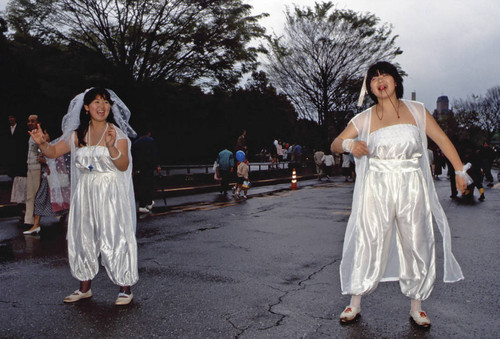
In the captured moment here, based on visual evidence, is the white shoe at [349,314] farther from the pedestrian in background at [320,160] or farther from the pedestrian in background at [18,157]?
the pedestrian in background at [320,160]

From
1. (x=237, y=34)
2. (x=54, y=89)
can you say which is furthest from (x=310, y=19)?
(x=54, y=89)

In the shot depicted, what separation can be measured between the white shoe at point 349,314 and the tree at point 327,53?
90.1 ft

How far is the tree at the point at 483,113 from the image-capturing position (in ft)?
201

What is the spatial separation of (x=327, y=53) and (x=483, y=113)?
42.1m

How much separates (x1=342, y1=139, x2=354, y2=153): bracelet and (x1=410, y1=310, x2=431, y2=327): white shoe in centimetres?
128

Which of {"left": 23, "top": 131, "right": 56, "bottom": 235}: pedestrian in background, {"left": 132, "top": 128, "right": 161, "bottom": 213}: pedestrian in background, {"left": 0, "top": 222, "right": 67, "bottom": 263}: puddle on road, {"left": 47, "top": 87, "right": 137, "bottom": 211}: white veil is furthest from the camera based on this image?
{"left": 132, "top": 128, "right": 161, "bottom": 213}: pedestrian in background

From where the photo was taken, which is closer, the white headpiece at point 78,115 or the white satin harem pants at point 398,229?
the white satin harem pants at point 398,229

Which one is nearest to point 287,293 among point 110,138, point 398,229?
point 398,229

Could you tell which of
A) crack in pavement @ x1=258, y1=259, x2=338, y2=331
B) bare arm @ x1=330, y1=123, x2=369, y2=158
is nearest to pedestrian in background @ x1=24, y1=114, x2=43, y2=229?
crack in pavement @ x1=258, y1=259, x2=338, y2=331

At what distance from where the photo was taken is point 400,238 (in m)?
3.59

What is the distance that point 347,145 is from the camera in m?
3.57

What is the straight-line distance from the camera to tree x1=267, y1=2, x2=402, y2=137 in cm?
2942

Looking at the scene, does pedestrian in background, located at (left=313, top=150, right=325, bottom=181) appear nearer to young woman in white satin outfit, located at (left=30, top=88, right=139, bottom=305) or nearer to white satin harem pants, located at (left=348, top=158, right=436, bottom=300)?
young woman in white satin outfit, located at (left=30, top=88, right=139, bottom=305)

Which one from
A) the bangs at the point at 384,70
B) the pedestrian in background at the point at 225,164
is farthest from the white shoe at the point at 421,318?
the pedestrian in background at the point at 225,164
